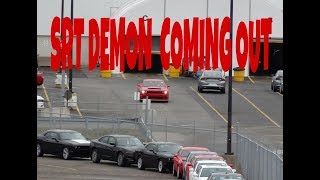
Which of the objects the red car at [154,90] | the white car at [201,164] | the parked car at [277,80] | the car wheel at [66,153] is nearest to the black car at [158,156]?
the car wheel at [66,153]

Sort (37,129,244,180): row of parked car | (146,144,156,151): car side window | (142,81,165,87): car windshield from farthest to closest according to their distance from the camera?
1. (142,81,165,87): car windshield
2. (146,144,156,151): car side window
3. (37,129,244,180): row of parked car

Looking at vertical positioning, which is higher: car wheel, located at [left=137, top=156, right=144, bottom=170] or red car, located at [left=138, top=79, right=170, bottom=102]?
red car, located at [left=138, top=79, right=170, bottom=102]

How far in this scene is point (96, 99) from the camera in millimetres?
55688

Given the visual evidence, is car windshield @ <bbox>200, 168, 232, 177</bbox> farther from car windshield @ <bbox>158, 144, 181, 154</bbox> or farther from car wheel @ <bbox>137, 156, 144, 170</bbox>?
car wheel @ <bbox>137, 156, 144, 170</bbox>

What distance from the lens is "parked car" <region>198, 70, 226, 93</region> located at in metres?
58.8

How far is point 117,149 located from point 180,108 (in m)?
17.3

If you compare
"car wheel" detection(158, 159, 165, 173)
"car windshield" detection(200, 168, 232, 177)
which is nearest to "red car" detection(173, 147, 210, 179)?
"car wheel" detection(158, 159, 165, 173)

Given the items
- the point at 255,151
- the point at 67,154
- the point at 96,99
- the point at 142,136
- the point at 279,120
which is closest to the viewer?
the point at 255,151

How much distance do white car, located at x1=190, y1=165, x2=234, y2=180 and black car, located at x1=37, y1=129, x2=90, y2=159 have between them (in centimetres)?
1029

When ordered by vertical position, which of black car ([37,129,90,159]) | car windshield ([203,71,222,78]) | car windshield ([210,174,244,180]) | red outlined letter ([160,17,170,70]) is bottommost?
black car ([37,129,90,159])

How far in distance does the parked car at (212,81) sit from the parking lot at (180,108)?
47 centimetres
